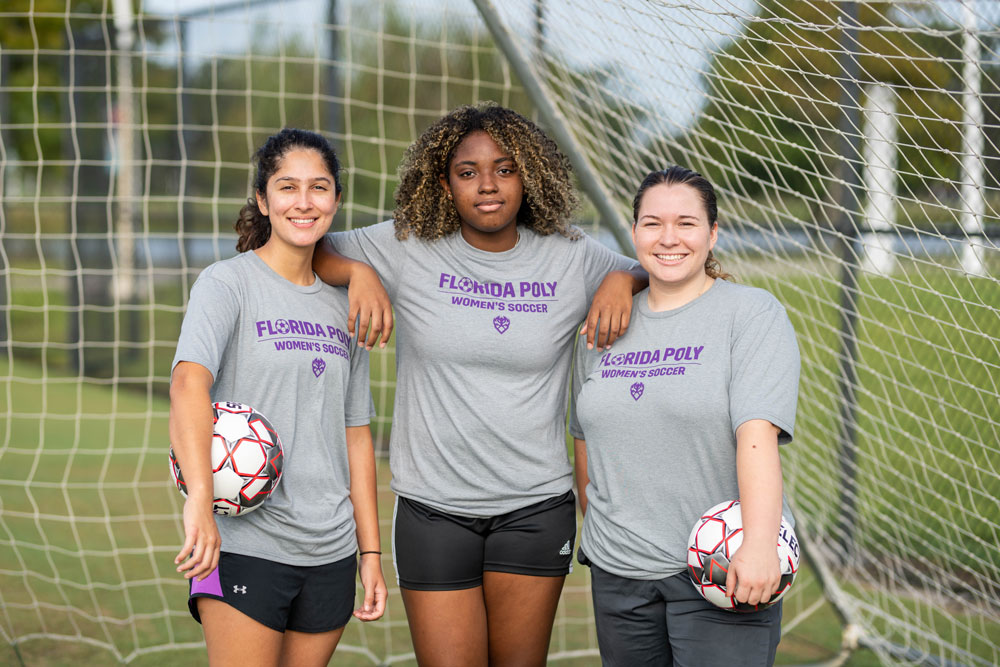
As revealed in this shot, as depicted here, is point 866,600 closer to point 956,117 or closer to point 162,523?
point 956,117

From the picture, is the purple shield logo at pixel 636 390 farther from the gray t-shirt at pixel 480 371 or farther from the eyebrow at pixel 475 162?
the eyebrow at pixel 475 162

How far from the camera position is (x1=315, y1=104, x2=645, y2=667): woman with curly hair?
263 cm

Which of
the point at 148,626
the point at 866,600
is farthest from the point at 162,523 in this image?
A: the point at 866,600

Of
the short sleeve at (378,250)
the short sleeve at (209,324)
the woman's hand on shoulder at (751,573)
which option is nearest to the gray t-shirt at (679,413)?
the woman's hand on shoulder at (751,573)

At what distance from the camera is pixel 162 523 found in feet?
19.5

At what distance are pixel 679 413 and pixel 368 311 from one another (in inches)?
31.9

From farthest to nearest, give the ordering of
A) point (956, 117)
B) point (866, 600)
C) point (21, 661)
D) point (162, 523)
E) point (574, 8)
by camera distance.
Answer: point (162, 523), point (866, 600), point (956, 117), point (21, 661), point (574, 8)

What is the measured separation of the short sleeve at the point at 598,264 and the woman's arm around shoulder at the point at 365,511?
0.74m

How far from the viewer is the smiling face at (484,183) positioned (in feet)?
8.61

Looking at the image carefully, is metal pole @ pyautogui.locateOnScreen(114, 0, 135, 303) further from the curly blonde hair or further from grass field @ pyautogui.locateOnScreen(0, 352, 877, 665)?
the curly blonde hair

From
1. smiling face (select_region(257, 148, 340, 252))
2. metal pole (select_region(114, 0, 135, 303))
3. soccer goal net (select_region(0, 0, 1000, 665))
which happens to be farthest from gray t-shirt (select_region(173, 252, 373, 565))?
metal pole (select_region(114, 0, 135, 303))

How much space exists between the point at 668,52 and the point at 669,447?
66.4 inches

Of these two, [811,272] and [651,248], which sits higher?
[651,248]

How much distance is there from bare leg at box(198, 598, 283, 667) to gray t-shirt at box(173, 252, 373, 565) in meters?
0.14
